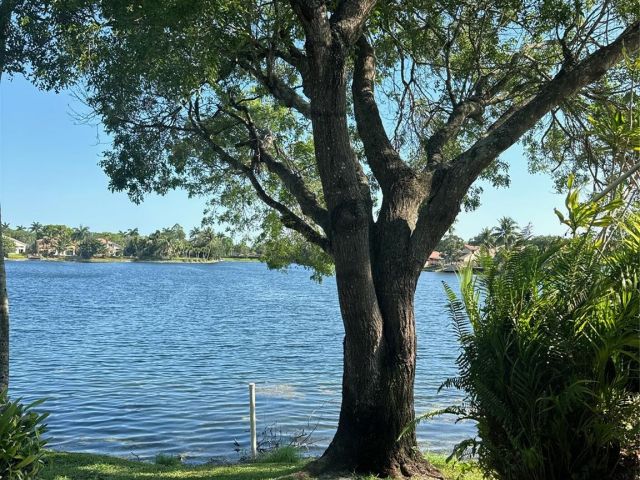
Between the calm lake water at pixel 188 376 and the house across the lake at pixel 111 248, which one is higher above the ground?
the house across the lake at pixel 111 248

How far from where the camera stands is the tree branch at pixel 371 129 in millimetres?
7562

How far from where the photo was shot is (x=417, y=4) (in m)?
8.55

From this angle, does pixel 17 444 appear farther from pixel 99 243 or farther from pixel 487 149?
pixel 99 243

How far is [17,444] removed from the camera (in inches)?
152

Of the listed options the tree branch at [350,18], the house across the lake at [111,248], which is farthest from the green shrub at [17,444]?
the house across the lake at [111,248]

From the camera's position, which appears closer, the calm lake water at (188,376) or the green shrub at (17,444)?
the green shrub at (17,444)

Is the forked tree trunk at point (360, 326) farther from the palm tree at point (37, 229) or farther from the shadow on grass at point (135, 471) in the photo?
the palm tree at point (37, 229)

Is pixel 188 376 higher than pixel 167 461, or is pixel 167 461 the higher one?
pixel 167 461

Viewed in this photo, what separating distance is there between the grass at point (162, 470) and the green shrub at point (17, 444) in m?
2.41

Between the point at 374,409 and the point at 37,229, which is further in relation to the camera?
the point at 37,229

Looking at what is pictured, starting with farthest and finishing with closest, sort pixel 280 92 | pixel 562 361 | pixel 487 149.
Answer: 1. pixel 280 92
2. pixel 487 149
3. pixel 562 361

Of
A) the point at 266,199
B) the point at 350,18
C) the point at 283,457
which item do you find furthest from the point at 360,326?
the point at 266,199

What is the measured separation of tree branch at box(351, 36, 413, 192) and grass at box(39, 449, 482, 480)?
3.30m

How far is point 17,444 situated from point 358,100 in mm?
5615
